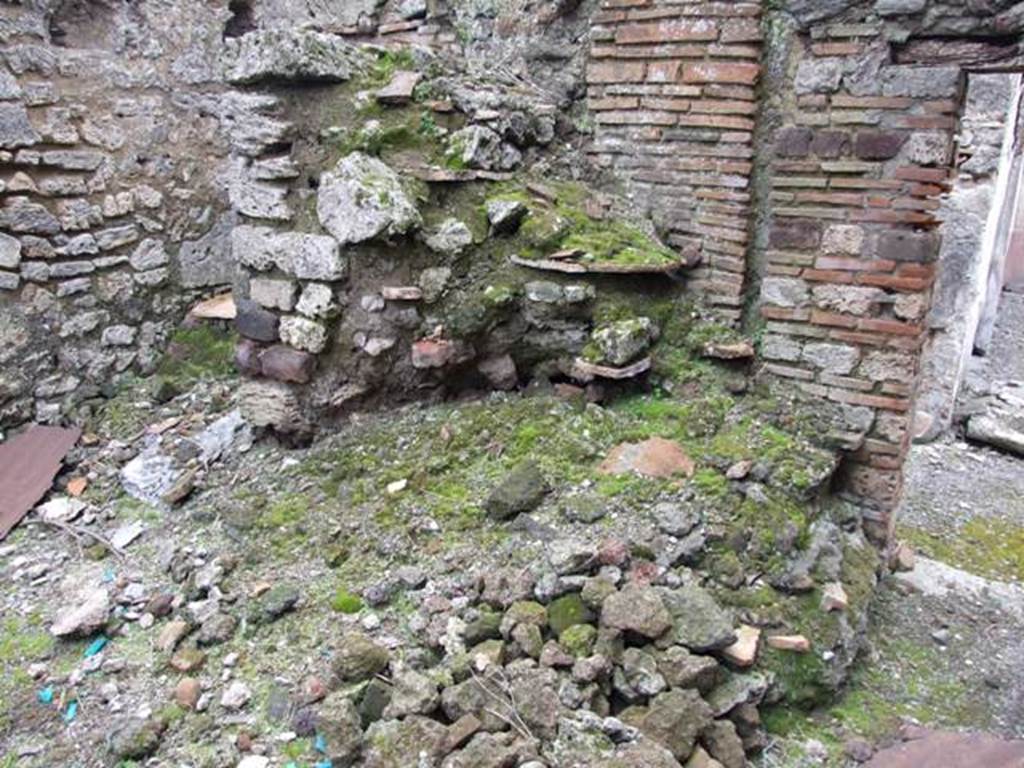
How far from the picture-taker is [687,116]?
333 centimetres

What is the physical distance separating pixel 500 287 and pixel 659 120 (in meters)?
0.99

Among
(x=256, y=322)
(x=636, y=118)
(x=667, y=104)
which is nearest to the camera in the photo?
(x=256, y=322)

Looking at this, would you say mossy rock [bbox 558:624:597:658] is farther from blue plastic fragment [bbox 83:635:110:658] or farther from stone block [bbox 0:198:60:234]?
stone block [bbox 0:198:60:234]

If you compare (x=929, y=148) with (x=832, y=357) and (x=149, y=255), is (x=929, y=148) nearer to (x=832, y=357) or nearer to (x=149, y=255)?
(x=832, y=357)

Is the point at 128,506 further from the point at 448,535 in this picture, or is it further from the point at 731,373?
the point at 731,373

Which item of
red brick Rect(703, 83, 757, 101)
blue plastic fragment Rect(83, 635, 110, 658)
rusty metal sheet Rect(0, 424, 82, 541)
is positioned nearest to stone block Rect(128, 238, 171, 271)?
rusty metal sheet Rect(0, 424, 82, 541)

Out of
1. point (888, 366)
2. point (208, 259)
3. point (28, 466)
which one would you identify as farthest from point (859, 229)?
point (28, 466)

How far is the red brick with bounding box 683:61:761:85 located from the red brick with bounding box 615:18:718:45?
0.10 m

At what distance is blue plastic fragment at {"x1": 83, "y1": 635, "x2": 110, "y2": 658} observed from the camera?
2551mm

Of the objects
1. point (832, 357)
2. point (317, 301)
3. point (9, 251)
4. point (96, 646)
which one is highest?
point (9, 251)

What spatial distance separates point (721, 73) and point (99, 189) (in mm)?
2781

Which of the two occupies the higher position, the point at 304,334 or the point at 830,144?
the point at 830,144

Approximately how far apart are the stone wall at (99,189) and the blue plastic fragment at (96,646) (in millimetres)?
1414

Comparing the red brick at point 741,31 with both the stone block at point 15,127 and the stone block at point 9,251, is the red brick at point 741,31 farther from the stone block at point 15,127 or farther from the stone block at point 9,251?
the stone block at point 9,251
